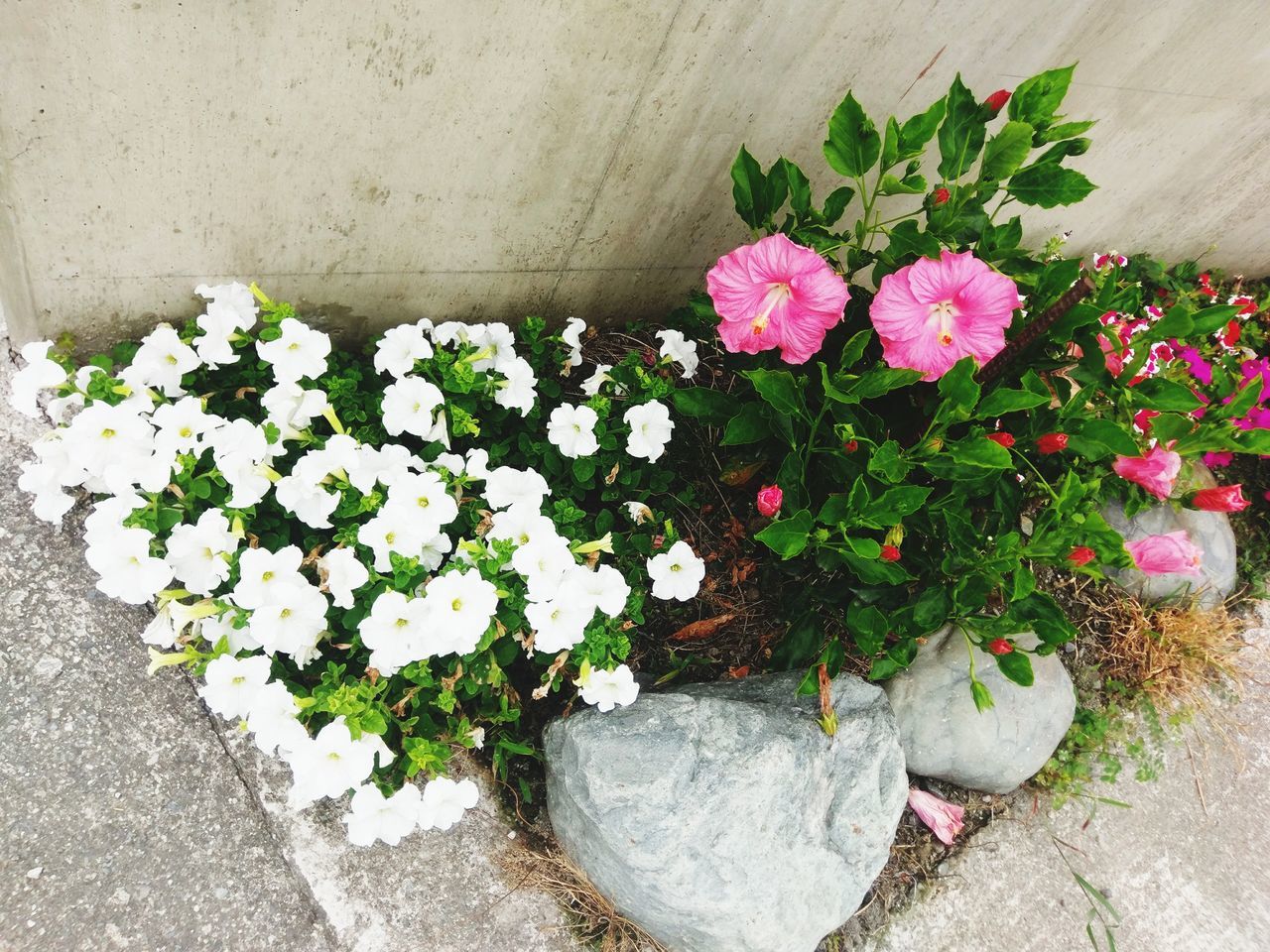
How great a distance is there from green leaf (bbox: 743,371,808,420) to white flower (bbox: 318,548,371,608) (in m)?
0.82

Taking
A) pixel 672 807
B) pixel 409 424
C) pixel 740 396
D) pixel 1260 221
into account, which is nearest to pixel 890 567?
pixel 740 396

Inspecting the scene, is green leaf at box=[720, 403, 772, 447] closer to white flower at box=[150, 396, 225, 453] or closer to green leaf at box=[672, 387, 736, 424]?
green leaf at box=[672, 387, 736, 424]

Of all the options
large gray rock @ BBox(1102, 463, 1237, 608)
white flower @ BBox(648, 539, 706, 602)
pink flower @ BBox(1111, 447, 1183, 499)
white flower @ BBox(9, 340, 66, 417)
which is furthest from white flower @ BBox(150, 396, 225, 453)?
→ large gray rock @ BBox(1102, 463, 1237, 608)

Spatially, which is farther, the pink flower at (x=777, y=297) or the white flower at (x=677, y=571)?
the white flower at (x=677, y=571)

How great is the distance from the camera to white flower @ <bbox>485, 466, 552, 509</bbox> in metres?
1.63

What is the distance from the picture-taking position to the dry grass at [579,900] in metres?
1.84

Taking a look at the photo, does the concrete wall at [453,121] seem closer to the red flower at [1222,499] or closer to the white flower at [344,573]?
the white flower at [344,573]

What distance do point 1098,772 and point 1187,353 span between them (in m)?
1.37

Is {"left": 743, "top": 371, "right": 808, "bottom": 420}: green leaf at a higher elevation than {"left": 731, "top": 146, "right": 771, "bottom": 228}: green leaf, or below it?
below

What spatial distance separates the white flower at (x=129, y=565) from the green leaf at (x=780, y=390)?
1.14m

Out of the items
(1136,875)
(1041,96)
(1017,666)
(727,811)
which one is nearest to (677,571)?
(727,811)

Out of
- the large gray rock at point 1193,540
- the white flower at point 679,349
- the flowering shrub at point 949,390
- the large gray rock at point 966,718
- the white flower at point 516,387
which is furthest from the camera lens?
the large gray rock at point 1193,540

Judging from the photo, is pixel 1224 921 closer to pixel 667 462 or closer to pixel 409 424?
pixel 667 462

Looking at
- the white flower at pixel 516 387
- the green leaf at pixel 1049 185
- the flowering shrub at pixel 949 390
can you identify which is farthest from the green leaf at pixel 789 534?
the green leaf at pixel 1049 185
